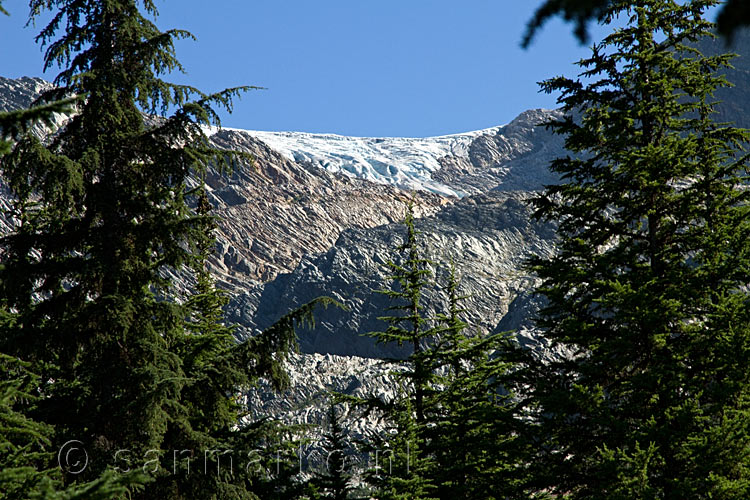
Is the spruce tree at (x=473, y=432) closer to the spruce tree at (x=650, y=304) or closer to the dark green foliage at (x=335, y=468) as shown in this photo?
the spruce tree at (x=650, y=304)

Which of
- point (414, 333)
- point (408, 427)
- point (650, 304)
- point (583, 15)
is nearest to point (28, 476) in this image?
point (583, 15)

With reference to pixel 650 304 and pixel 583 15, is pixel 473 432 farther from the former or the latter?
pixel 583 15

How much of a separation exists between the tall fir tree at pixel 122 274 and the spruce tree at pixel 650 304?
5039 mm

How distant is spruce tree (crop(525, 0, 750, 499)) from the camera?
999cm

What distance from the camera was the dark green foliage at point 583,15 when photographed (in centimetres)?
221

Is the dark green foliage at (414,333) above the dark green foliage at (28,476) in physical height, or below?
above

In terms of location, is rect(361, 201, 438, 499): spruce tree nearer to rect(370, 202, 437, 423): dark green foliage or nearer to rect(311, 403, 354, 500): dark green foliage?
rect(370, 202, 437, 423): dark green foliage

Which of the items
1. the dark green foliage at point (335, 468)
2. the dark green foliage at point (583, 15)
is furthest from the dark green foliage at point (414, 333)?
the dark green foliage at point (583, 15)

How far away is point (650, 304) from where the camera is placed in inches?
427

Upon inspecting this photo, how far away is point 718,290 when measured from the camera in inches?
436

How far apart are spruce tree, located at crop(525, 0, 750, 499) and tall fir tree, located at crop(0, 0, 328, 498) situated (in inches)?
198

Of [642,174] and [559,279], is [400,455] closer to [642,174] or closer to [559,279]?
[559,279]

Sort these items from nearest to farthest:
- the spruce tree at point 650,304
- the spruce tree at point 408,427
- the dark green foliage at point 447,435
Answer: the spruce tree at point 650,304 < the dark green foliage at point 447,435 < the spruce tree at point 408,427

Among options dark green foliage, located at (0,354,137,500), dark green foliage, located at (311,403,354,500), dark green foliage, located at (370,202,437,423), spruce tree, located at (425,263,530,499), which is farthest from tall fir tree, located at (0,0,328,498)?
dark green foliage, located at (370,202,437,423)
